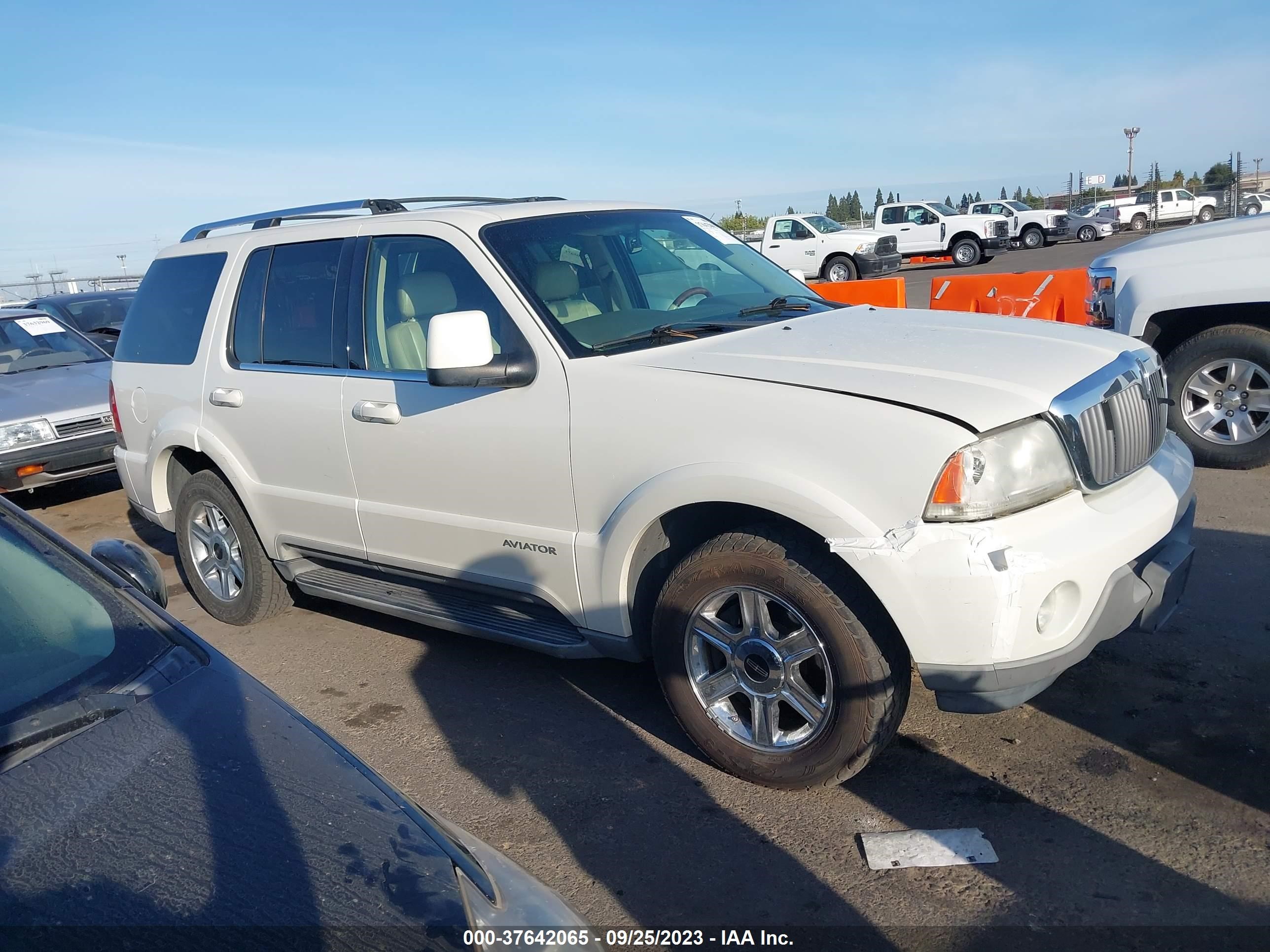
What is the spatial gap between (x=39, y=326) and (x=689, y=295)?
8.19 metres

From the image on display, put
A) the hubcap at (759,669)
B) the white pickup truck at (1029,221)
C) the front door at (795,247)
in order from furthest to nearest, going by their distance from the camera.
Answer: the white pickup truck at (1029,221)
the front door at (795,247)
the hubcap at (759,669)

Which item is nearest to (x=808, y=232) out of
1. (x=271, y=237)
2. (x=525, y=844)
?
(x=271, y=237)

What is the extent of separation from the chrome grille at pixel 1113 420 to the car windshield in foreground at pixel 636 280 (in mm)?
1230

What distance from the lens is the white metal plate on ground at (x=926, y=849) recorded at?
2.89m

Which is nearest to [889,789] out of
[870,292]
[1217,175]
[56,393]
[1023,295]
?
[56,393]

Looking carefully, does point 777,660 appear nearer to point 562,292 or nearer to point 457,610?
point 457,610

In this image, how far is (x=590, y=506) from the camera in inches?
139

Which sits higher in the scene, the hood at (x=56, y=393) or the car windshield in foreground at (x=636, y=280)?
the car windshield in foreground at (x=636, y=280)

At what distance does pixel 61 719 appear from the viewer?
202cm

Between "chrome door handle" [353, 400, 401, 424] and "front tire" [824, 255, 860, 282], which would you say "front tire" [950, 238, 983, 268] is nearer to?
"front tire" [824, 255, 860, 282]

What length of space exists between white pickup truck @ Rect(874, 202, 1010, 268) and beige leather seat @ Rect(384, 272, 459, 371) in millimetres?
27126

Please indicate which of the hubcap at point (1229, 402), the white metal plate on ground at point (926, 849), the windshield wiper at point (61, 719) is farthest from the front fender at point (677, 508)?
the hubcap at point (1229, 402)

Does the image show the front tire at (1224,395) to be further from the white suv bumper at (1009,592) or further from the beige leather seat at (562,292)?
the beige leather seat at (562,292)

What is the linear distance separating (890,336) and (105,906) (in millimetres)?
2879
